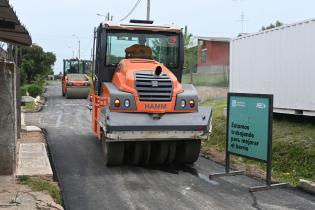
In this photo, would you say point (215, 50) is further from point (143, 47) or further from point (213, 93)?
point (143, 47)

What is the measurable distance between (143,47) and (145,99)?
1935mm

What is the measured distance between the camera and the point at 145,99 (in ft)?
33.9

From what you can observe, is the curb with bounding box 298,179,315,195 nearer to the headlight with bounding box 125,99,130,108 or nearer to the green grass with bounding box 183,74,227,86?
the headlight with bounding box 125,99,130,108

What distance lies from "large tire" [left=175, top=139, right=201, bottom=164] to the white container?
3.93 m

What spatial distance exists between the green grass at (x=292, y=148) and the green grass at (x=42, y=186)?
4419 millimetres

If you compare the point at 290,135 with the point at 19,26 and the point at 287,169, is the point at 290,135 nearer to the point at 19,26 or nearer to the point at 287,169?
the point at 287,169

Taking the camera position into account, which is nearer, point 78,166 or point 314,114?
point 78,166

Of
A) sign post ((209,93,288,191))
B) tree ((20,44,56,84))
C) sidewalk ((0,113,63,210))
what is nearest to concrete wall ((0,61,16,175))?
sidewalk ((0,113,63,210))

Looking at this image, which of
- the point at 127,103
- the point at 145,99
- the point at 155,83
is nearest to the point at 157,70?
the point at 155,83

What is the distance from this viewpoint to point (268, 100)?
8.84m

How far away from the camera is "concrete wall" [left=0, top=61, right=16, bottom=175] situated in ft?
30.2

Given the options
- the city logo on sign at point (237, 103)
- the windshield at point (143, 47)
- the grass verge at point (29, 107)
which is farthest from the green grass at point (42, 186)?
the grass verge at point (29, 107)

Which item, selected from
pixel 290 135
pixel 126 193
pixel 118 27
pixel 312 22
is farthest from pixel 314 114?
pixel 126 193

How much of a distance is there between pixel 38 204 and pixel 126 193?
68.1 inches
